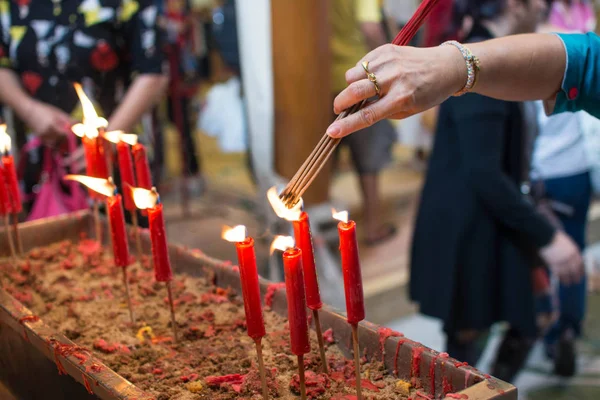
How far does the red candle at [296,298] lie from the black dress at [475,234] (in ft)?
3.94

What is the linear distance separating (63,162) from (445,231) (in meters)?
1.40

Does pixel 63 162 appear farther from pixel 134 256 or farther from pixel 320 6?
pixel 320 6

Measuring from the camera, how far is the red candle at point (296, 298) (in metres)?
0.91

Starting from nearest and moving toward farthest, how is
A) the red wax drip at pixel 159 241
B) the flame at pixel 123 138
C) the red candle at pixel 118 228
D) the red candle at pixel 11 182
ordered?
the red wax drip at pixel 159 241
the red candle at pixel 118 228
the flame at pixel 123 138
the red candle at pixel 11 182

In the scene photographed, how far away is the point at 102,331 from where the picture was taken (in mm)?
1370

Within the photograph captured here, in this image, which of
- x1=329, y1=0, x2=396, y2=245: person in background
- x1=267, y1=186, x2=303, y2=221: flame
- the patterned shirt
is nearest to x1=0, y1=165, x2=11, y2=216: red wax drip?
the patterned shirt

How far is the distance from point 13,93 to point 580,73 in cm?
191

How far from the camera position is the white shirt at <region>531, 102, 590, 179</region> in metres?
2.40

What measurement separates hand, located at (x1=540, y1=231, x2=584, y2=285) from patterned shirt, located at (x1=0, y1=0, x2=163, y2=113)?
1495 millimetres

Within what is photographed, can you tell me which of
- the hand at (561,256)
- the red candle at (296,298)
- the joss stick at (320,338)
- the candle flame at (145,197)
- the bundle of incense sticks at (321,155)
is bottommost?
the hand at (561,256)

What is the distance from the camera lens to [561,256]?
2.08 meters

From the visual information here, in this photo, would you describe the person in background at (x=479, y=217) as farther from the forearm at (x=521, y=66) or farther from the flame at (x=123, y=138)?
the flame at (x=123, y=138)

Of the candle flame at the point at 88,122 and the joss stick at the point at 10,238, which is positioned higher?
the candle flame at the point at 88,122

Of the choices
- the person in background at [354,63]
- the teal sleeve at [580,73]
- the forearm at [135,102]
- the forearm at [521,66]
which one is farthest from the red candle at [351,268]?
the person in background at [354,63]
